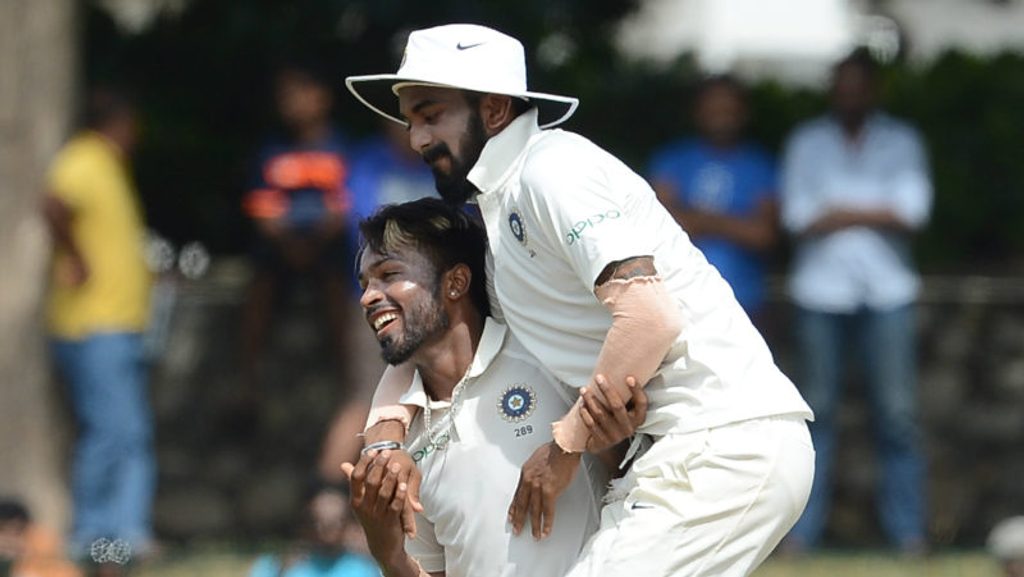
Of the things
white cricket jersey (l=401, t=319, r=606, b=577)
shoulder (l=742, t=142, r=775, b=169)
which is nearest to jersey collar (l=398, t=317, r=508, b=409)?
white cricket jersey (l=401, t=319, r=606, b=577)

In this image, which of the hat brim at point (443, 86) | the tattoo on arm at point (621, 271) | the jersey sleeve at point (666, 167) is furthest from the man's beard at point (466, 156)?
the jersey sleeve at point (666, 167)

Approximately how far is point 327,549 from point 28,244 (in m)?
2.73

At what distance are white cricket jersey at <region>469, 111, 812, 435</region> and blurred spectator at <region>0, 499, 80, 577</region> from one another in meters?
3.13

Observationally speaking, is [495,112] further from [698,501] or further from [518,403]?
[698,501]

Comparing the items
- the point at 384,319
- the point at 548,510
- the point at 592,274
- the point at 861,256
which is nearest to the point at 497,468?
the point at 548,510

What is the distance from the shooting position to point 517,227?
5656 millimetres

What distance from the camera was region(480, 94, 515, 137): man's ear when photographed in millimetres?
5781

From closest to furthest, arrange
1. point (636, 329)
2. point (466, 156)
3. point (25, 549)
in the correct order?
point (636, 329) < point (466, 156) < point (25, 549)

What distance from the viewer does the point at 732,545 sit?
5.62m

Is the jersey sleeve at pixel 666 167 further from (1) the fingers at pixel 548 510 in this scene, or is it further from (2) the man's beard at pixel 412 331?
(1) the fingers at pixel 548 510

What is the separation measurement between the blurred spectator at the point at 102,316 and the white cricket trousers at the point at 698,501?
16.0 feet

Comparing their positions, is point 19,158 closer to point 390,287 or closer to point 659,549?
point 390,287

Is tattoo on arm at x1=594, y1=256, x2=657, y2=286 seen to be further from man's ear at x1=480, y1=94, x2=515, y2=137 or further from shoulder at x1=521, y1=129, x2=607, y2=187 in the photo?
man's ear at x1=480, y1=94, x2=515, y2=137

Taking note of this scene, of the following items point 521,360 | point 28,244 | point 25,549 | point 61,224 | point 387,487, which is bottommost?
point 25,549
